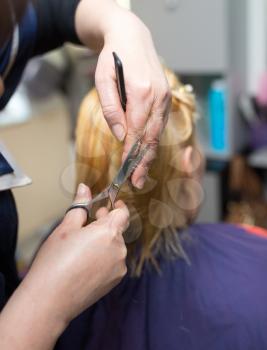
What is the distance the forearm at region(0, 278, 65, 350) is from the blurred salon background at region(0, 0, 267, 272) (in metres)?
1.07

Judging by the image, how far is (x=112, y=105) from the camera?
1.68 ft

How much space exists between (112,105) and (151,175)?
0.17 m

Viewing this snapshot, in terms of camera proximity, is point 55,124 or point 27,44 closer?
point 27,44

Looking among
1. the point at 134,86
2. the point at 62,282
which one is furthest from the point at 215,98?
the point at 62,282

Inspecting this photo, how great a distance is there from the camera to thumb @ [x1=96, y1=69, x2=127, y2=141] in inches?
20.2

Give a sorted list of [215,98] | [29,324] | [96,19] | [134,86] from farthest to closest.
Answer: [215,98], [96,19], [134,86], [29,324]

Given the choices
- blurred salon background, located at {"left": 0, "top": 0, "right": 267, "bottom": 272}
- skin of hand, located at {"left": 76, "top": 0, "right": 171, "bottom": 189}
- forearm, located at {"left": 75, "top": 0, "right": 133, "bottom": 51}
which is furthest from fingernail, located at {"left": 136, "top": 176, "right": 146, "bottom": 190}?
blurred salon background, located at {"left": 0, "top": 0, "right": 267, "bottom": 272}

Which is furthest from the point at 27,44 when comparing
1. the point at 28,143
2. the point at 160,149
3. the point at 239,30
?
the point at 239,30

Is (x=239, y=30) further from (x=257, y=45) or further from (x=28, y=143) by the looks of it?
(x=28, y=143)

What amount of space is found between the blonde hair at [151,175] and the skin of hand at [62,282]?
0.13 m

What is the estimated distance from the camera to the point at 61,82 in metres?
1.86

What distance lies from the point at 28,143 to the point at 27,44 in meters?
0.93

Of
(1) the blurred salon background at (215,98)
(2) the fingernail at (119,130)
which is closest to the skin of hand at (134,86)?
(2) the fingernail at (119,130)

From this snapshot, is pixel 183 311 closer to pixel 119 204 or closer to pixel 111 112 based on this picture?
pixel 119 204
